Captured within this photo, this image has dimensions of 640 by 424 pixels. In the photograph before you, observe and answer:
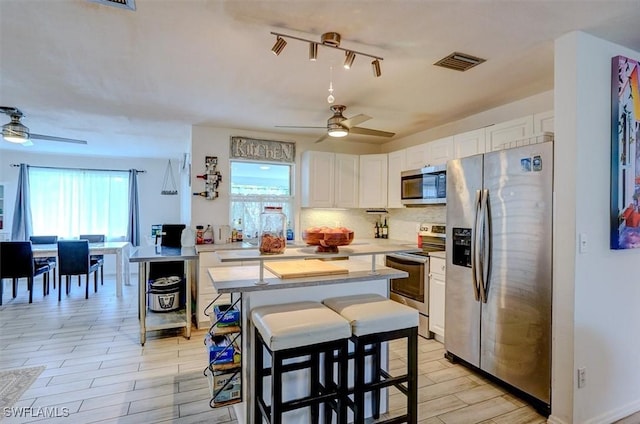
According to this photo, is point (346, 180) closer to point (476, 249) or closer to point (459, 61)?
point (476, 249)

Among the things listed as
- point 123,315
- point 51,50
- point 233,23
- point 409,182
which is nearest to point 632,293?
point 409,182

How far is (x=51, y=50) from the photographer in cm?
228

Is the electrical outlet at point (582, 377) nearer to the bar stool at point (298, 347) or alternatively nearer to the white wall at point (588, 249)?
the white wall at point (588, 249)

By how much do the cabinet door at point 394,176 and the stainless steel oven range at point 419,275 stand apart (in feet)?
1.97

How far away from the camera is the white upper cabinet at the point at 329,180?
461 cm

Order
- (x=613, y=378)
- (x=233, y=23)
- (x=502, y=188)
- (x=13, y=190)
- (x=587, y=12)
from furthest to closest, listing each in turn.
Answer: (x=13, y=190)
(x=502, y=188)
(x=613, y=378)
(x=233, y=23)
(x=587, y=12)

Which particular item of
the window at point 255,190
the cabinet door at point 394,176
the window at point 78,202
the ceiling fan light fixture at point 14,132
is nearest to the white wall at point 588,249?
the cabinet door at point 394,176

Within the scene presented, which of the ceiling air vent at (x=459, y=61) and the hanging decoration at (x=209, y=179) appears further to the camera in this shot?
the hanging decoration at (x=209, y=179)

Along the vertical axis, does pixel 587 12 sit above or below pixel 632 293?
above

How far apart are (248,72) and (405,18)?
4.30ft

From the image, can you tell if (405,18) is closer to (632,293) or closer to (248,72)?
(248,72)

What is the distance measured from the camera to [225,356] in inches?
82.7

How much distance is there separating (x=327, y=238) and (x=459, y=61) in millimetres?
1650

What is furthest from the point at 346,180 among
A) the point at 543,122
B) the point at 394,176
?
the point at 543,122
